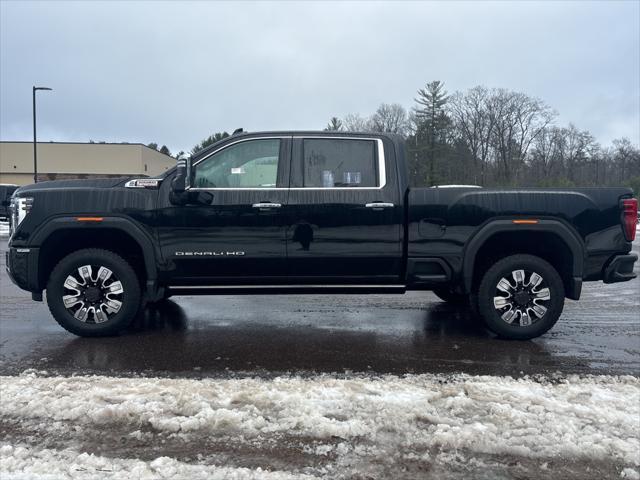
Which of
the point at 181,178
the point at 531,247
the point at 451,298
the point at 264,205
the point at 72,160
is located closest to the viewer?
the point at 181,178

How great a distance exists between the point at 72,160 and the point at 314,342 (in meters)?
50.4

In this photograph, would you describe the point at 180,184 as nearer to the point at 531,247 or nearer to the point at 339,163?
the point at 339,163

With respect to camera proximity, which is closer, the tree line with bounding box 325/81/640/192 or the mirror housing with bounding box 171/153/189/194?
the mirror housing with bounding box 171/153/189/194

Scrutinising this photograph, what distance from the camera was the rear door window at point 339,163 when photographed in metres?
5.43

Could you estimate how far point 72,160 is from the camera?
49.6 m

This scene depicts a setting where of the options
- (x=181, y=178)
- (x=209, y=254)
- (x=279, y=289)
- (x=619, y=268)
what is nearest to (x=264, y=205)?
(x=209, y=254)

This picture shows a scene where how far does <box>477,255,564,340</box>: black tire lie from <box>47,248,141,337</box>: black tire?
3.51 meters

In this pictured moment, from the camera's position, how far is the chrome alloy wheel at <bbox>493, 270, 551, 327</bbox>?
539 cm

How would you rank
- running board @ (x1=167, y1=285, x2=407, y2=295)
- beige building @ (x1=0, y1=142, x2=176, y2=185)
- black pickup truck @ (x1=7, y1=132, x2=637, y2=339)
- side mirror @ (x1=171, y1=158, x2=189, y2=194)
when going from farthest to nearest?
beige building @ (x1=0, y1=142, x2=176, y2=185)
running board @ (x1=167, y1=285, x2=407, y2=295)
black pickup truck @ (x1=7, y1=132, x2=637, y2=339)
side mirror @ (x1=171, y1=158, x2=189, y2=194)

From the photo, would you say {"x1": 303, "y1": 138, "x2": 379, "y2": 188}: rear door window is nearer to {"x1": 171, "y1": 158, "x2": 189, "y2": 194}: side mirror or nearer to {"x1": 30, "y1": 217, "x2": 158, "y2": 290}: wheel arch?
{"x1": 171, "y1": 158, "x2": 189, "y2": 194}: side mirror

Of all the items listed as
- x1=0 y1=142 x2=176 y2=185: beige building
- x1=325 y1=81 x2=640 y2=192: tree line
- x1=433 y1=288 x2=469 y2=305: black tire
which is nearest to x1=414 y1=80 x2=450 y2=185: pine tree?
x1=325 y1=81 x2=640 y2=192: tree line

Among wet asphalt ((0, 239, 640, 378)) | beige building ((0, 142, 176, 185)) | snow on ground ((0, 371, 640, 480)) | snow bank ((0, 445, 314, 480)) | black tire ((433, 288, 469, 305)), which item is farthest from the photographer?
beige building ((0, 142, 176, 185))

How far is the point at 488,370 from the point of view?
15.0 feet

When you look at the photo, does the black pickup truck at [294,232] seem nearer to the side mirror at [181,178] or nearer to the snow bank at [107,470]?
the side mirror at [181,178]
